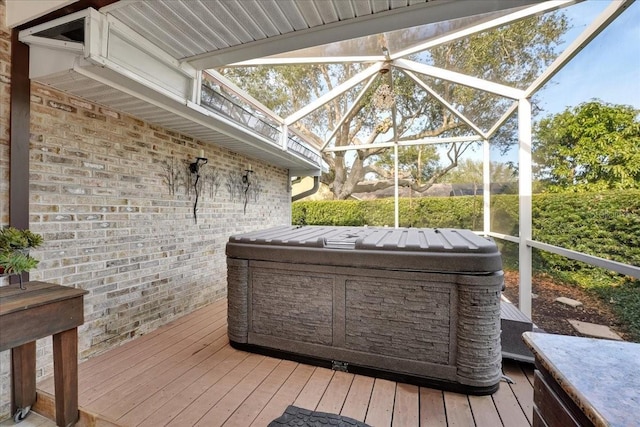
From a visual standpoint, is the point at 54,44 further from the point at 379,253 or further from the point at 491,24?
the point at 491,24

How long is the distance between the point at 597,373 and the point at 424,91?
21.7 ft

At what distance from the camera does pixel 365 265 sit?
2469 mm

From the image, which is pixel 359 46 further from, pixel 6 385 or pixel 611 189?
pixel 6 385

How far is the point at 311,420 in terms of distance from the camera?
1913 mm

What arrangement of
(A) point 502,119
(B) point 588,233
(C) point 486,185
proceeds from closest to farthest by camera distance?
(B) point 588,233 < (A) point 502,119 < (C) point 486,185

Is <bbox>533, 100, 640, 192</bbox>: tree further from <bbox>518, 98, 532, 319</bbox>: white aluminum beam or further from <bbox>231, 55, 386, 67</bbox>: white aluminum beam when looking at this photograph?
<bbox>231, 55, 386, 67</bbox>: white aluminum beam

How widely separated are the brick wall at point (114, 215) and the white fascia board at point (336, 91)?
63.7 inches

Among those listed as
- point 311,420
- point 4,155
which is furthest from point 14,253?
point 311,420

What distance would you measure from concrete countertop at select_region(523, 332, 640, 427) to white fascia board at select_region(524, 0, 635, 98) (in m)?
2.58

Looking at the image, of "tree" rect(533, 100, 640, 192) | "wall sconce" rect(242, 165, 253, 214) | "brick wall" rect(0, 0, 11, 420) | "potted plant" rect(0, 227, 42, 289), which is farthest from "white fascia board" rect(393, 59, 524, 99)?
"potted plant" rect(0, 227, 42, 289)

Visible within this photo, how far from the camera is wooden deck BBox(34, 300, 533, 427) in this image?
1.97 meters

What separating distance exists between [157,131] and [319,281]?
2652mm

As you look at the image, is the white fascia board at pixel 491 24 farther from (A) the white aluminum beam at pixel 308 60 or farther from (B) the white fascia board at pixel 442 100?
(B) the white fascia board at pixel 442 100

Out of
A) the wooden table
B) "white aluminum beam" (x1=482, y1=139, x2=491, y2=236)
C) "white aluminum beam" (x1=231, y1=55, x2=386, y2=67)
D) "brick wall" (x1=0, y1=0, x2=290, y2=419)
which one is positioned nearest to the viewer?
the wooden table
